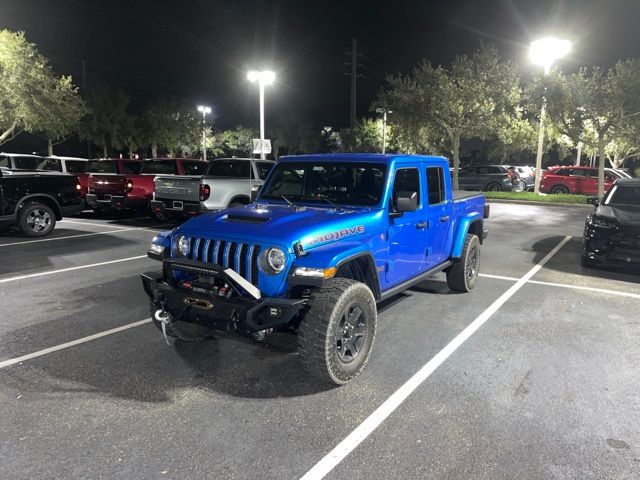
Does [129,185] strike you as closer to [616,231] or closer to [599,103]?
[616,231]

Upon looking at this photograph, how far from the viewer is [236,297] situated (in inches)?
144

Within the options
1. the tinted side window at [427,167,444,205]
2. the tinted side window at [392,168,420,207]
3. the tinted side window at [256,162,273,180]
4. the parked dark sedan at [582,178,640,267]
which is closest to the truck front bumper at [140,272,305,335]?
the tinted side window at [392,168,420,207]

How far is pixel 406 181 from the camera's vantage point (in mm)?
5035

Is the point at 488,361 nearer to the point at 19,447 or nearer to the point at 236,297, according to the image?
the point at 236,297

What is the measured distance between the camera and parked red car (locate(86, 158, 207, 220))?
43.7 feet

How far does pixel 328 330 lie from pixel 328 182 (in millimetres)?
1947

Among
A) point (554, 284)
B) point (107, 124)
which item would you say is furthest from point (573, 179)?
point (107, 124)

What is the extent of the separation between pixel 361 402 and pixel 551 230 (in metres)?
10.9

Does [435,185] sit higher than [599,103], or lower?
lower

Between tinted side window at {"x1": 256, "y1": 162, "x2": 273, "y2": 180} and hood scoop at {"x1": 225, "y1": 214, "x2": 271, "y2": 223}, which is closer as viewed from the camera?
hood scoop at {"x1": 225, "y1": 214, "x2": 271, "y2": 223}

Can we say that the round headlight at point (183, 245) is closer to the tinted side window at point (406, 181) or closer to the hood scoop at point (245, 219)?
the hood scoop at point (245, 219)

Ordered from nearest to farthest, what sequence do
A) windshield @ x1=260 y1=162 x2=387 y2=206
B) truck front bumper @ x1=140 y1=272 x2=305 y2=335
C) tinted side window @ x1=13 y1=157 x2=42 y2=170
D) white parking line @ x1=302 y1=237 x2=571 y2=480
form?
white parking line @ x1=302 y1=237 x2=571 y2=480
truck front bumper @ x1=140 y1=272 x2=305 y2=335
windshield @ x1=260 y1=162 x2=387 y2=206
tinted side window @ x1=13 y1=157 x2=42 y2=170

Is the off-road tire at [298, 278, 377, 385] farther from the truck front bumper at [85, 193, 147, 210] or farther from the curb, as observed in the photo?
the curb

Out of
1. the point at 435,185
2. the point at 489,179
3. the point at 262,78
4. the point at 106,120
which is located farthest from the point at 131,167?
the point at 106,120
